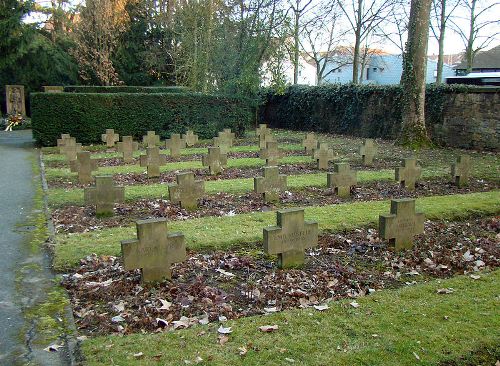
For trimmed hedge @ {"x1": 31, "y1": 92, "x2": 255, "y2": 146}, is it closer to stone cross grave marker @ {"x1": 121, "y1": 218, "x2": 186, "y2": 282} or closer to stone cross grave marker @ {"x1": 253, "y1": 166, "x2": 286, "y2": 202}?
stone cross grave marker @ {"x1": 253, "y1": 166, "x2": 286, "y2": 202}

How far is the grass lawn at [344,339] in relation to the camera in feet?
12.8

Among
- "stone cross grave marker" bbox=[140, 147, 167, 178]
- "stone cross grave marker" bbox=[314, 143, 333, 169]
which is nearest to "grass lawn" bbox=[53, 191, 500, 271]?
"stone cross grave marker" bbox=[140, 147, 167, 178]

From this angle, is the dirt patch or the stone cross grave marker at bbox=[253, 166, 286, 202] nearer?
the dirt patch

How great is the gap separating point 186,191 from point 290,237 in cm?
359

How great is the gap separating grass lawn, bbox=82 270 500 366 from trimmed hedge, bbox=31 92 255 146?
1778cm

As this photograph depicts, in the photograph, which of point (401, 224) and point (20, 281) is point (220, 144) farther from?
point (20, 281)

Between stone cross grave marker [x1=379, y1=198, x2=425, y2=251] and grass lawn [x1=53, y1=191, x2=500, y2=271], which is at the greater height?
stone cross grave marker [x1=379, y1=198, x2=425, y2=251]

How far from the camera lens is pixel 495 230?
25.2 feet

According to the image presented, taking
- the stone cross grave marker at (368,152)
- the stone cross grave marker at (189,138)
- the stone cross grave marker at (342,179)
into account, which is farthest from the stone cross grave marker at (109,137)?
the stone cross grave marker at (342,179)

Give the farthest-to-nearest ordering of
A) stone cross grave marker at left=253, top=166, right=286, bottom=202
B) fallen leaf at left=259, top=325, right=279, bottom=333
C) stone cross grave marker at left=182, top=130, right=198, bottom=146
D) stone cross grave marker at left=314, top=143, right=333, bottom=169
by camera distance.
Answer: stone cross grave marker at left=182, top=130, right=198, bottom=146, stone cross grave marker at left=314, top=143, right=333, bottom=169, stone cross grave marker at left=253, top=166, right=286, bottom=202, fallen leaf at left=259, top=325, right=279, bottom=333

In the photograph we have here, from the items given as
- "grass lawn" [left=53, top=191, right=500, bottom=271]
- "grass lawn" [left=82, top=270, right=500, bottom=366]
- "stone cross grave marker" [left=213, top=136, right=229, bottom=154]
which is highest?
"stone cross grave marker" [left=213, top=136, right=229, bottom=154]

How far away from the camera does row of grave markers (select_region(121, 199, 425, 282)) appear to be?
5.36 meters

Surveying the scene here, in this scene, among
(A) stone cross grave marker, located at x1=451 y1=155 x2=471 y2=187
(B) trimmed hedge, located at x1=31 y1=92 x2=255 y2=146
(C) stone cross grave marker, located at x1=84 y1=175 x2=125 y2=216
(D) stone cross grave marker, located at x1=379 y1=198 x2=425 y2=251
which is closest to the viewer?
(D) stone cross grave marker, located at x1=379 y1=198 x2=425 y2=251

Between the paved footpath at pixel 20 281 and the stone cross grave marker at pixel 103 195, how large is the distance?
113cm
